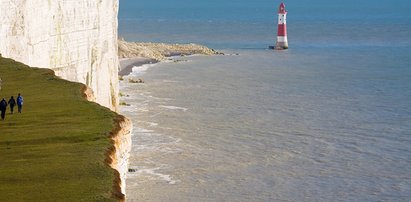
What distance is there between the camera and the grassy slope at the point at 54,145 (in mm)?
11828

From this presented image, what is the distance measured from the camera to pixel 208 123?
3512cm

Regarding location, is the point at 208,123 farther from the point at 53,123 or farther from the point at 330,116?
the point at 53,123

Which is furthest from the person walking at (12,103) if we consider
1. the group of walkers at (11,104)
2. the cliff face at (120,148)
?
the cliff face at (120,148)

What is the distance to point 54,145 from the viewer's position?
1403 cm

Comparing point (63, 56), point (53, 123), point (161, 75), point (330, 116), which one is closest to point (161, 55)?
point (161, 75)

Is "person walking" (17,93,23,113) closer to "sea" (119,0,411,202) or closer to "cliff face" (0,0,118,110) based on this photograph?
"cliff face" (0,0,118,110)

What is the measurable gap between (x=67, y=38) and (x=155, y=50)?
164 ft

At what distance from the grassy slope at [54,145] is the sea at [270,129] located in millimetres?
5306

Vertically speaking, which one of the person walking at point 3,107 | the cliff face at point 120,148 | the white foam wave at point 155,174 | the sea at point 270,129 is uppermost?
the person walking at point 3,107

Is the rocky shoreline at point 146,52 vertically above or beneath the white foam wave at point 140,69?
above

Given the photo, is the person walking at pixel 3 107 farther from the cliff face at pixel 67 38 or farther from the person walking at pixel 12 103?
the cliff face at pixel 67 38

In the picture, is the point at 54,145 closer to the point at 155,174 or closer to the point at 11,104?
the point at 11,104

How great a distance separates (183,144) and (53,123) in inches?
583

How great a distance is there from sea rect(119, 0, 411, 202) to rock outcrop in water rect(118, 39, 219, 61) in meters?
1.91
